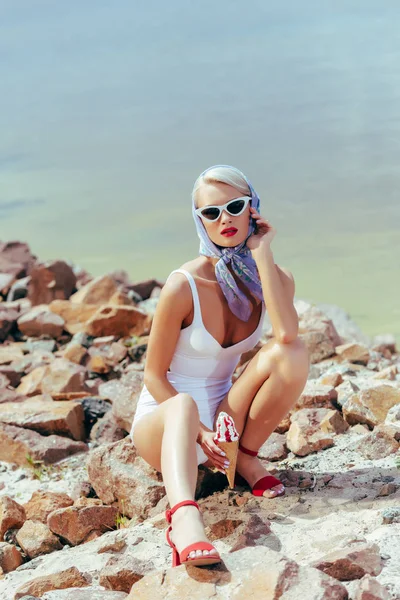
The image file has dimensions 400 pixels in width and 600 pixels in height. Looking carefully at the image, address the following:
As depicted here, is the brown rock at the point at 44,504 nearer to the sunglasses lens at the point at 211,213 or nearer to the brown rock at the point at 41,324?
the sunglasses lens at the point at 211,213

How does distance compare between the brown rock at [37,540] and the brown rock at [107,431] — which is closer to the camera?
the brown rock at [37,540]

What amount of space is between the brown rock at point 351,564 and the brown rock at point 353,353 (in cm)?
478

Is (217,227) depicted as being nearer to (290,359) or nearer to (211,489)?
(290,359)

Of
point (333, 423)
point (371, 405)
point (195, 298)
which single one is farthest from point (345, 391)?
point (195, 298)

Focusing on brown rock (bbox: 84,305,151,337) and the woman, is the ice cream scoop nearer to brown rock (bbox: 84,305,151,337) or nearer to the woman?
the woman

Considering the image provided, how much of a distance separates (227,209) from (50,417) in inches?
131

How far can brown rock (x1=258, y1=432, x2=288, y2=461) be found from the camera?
5496 mm

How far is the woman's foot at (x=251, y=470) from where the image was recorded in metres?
4.69

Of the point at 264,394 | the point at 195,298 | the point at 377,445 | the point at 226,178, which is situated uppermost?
the point at 226,178

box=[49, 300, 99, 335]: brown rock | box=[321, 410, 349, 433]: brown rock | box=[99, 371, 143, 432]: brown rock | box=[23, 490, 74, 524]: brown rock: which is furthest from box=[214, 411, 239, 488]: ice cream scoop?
box=[49, 300, 99, 335]: brown rock

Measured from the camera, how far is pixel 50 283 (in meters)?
12.6

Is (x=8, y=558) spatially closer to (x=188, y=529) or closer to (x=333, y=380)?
(x=188, y=529)

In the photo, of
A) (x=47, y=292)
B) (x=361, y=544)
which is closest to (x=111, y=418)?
(x=361, y=544)

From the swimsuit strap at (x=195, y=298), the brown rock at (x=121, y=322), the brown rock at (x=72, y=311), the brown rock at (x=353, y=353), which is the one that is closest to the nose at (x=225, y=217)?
the swimsuit strap at (x=195, y=298)
